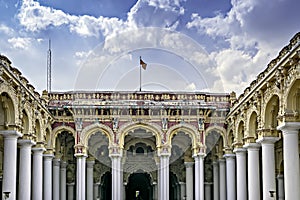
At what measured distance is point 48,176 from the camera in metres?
29.4

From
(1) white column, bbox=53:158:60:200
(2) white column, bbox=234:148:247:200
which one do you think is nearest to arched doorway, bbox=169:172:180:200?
(1) white column, bbox=53:158:60:200

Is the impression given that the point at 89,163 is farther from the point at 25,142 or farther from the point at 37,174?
the point at 25,142

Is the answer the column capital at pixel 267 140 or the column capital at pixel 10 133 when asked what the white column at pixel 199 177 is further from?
the column capital at pixel 10 133

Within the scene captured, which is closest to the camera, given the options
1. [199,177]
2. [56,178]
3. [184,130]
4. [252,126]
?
[252,126]

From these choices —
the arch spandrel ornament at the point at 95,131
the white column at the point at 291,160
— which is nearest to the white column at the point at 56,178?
the arch spandrel ornament at the point at 95,131

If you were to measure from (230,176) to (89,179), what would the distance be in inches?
312

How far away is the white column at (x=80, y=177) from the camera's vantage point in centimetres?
3008

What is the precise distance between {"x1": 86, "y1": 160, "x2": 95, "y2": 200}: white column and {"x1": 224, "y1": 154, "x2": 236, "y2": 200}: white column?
7580 mm

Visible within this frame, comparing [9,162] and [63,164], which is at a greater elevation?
[63,164]

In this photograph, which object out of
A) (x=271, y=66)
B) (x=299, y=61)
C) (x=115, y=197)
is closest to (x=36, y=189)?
(x=115, y=197)

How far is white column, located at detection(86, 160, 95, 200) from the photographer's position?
108 feet

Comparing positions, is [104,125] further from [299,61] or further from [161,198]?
[299,61]

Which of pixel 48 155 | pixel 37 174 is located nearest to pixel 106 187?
pixel 48 155

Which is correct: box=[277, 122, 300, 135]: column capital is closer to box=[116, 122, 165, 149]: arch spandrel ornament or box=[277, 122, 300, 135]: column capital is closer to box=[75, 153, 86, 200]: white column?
box=[116, 122, 165, 149]: arch spandrel ornament
